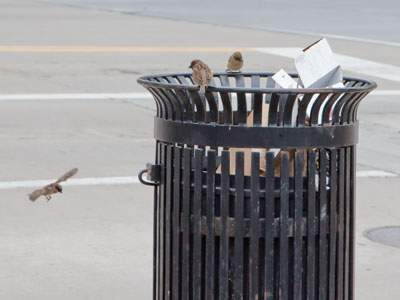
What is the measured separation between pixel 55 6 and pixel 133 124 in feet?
71.0

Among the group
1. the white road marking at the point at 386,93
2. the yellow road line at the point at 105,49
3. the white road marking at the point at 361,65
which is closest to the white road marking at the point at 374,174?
the white road marking at the point at 386,93

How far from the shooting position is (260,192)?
333 centimetres

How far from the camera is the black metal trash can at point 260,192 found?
3316 mm

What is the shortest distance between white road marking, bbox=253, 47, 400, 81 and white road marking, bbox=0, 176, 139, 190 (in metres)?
7.34

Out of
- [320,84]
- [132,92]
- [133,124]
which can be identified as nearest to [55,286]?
[320,84]

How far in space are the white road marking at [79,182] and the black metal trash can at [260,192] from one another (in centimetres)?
382

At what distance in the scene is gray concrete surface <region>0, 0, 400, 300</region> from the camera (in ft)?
17.1

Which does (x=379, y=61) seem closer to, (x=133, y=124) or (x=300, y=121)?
(x=133, y=124)

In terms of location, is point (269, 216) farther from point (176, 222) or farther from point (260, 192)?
point (176, 222)

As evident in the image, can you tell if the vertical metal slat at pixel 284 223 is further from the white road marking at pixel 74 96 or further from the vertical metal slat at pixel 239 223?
the white road marking at pixel 74 96

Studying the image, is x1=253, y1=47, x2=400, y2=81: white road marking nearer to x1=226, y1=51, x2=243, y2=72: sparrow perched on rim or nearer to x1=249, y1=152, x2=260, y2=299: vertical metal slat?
x1=226, y1=51, x2=243, y2=72: sparrow perched on rim

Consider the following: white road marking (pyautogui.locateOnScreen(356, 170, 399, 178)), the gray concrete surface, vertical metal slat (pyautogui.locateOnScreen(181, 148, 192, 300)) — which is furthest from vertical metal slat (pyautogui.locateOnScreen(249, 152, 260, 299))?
white road marking (pyautogui.locateOnScreen(356, 170, 399, 178))

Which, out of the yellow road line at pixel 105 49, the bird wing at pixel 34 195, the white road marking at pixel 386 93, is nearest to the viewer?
the bird wing at pixel 34 195

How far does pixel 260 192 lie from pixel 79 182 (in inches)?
164
